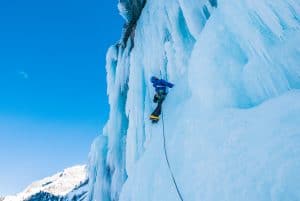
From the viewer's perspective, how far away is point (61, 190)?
69.3 meters

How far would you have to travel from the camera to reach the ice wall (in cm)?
304

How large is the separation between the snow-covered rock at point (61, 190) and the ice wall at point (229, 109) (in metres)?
39.0

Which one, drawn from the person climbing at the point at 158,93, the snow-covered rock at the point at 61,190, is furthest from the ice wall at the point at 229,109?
the snow-covered rock at the point at 61,190

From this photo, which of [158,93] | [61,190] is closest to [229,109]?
[158,93]

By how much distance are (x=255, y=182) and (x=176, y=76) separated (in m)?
4.60

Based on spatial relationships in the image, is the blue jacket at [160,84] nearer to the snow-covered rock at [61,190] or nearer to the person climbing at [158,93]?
the person climbing at [158,93]

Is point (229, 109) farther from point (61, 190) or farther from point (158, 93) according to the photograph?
point (61, 190)

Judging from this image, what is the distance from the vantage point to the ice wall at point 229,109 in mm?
3043

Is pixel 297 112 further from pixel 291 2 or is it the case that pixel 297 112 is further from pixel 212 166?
pixel 291 2

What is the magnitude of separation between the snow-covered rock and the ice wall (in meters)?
39.0

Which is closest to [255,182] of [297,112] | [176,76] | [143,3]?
[297,112]

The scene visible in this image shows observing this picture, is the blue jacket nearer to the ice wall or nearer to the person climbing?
the person climbing

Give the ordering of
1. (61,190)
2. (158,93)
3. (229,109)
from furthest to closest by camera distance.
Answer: (61,190) → (158,93) → (229,109)

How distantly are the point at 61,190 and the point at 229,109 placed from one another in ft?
234
